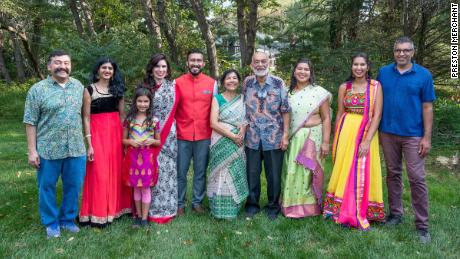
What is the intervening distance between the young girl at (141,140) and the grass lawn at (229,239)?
579 mm

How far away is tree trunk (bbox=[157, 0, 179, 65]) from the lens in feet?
35.6

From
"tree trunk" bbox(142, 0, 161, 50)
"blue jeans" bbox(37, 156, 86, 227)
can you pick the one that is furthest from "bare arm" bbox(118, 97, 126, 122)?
"tree trunk" bbox(142, 0, 161, 50)

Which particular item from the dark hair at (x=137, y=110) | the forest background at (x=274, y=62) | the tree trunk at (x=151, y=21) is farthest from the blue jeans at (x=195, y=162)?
the tree trunk at (x=151, y=21)

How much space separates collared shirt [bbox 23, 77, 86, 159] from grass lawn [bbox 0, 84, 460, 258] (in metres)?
0.90

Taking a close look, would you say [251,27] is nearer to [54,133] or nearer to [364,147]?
[364,147]

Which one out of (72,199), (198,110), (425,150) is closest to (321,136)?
(425,150)

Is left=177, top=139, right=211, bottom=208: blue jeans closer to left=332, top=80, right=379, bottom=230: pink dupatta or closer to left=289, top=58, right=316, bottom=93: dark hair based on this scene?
left=289, top=58, right=316, bottom=93: dark hair

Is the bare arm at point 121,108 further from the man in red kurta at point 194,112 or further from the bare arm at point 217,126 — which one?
the bare arm at point 217,126

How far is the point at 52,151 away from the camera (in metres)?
3.86

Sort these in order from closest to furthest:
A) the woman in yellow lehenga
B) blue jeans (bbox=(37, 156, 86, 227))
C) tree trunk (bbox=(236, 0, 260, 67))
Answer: blue jeans (bbox=(37, 156, 86, 227)) < the woman in yellow lehenga < tree trunk (bbox=(236, 0, 260, 67))

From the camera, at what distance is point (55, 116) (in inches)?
150

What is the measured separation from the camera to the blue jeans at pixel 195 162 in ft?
15.2

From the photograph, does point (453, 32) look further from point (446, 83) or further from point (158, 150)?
point (158, 150)

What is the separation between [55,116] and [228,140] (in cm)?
179
